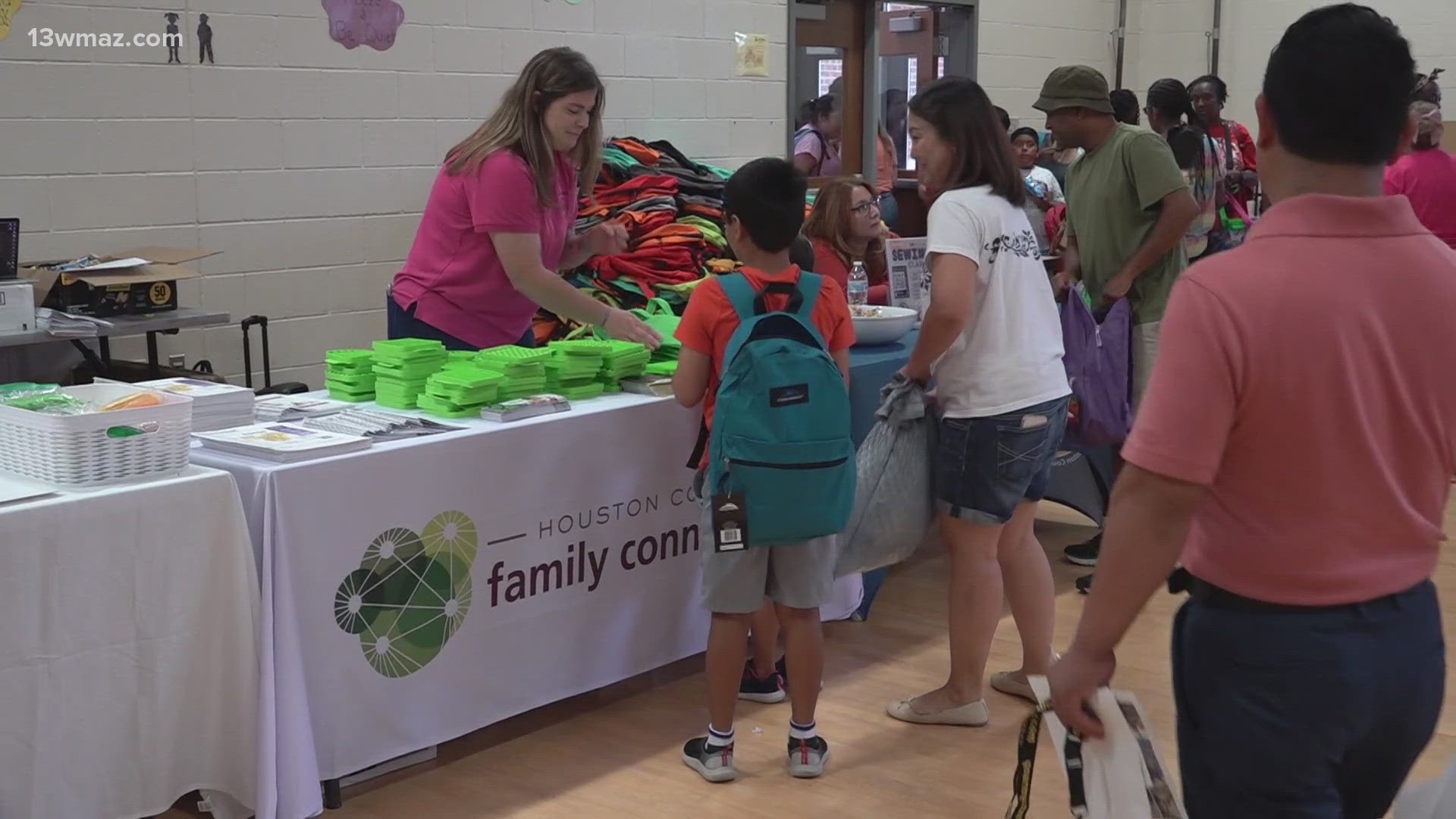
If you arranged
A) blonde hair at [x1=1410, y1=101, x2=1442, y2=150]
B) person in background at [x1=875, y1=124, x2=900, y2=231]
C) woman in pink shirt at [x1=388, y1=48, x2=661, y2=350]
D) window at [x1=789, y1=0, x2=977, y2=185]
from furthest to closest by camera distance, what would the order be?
→ person in background at [x1=875, y1=124, x2=900, y2=231]
window at [x1=789, y1=0, x2=977, y2=185]
blonde hair at [x1=1410, y1=101, x2=1442, y2=150]
woman in pink shirt at [x1=388, y1=48, x2=661, y2=350]

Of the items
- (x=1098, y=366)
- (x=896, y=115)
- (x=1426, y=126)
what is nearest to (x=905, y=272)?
(x=1098, y=366)

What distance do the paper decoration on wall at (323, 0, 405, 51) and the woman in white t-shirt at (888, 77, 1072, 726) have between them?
8.55 feet

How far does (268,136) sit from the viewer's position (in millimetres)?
4691

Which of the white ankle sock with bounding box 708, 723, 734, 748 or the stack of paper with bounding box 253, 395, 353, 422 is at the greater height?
the stack of paper with bounding box 253, 395, 353, 422

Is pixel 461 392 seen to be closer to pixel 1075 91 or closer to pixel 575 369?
pixel 575 369

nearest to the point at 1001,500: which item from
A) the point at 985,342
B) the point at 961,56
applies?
the point at 985,342

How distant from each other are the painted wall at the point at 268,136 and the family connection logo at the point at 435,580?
2.14m

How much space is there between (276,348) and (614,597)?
7.22 feet

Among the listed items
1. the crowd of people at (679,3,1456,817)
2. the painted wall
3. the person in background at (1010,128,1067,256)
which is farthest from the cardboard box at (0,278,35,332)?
the person in background at (1010,128,1067,256)

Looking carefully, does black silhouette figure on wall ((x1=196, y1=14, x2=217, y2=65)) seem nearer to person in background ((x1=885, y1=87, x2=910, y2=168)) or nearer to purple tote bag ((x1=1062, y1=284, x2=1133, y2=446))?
purple tote bag ((x1=1062, y1=284, x2=1133, y2=446))

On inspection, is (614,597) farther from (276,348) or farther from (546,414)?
(276,348)

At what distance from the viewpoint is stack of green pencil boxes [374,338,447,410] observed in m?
3.01

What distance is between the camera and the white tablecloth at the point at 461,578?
2547mm

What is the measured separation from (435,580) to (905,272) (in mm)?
1822
